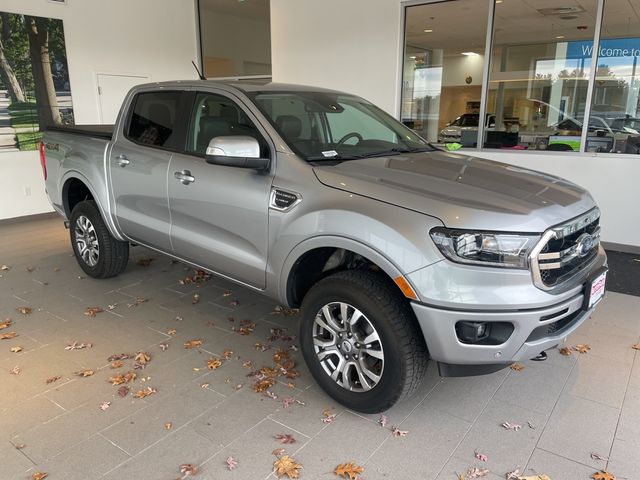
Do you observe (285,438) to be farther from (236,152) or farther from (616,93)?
(616,93)

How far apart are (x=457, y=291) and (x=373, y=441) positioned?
943 millimetres

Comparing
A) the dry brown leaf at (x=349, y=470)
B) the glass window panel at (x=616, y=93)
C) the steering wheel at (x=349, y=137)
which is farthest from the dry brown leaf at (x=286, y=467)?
the glass window panel at (x=616, y=93)

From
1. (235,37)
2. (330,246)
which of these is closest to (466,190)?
(330,246)

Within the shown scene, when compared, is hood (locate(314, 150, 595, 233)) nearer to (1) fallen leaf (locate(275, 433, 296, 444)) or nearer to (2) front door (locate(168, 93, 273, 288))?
(2) front door (locate(168, 93, 273, 288))

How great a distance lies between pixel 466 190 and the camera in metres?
2.47

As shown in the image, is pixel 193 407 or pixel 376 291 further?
pixel 193 407

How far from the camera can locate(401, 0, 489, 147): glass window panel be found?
7125 mm

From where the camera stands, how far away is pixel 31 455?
7.91 ft

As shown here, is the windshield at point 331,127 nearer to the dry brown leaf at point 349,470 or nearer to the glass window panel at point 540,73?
the dry brown leaf at point 349,470

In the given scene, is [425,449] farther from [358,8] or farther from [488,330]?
[358,8]

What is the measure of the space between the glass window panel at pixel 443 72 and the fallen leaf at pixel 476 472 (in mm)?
5489

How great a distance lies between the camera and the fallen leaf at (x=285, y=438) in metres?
2.53

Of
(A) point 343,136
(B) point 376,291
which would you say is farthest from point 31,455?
(A) point 343,136

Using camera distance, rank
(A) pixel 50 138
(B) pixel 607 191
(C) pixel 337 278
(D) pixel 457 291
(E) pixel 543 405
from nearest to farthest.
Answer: (D) pixel 457 291 < (C) pixel 337 278 < (E) pixel 543 405 < (A) pixel 50 138 < (B) pixel 607 191
